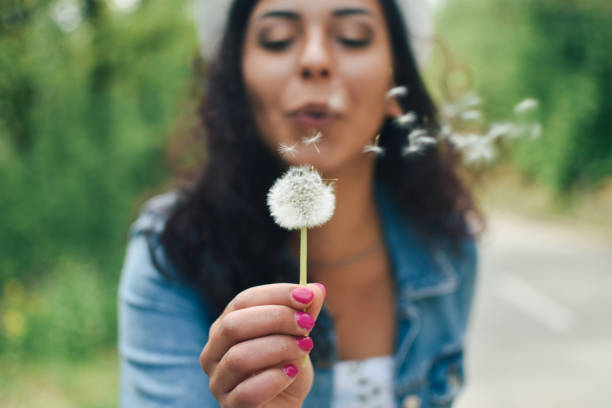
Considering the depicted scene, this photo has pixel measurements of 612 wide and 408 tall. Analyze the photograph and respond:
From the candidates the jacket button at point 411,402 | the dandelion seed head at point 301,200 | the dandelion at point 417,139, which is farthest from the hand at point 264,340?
the jacket button at point 411,402

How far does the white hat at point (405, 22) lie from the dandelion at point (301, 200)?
989 millimetres

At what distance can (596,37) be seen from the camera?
10.5 m

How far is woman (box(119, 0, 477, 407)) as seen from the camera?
36.0 inches

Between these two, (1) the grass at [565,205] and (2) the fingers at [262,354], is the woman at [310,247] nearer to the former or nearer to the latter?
(2) the fingers at [262,354]

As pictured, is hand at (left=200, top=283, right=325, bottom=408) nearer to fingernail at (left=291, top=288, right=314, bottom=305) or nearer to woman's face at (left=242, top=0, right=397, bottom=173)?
fingernail at (left=291, top=288, right=314, bottom=305)

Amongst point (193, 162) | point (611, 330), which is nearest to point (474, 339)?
point (611, 330)

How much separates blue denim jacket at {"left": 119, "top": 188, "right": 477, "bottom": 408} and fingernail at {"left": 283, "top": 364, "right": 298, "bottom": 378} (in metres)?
0.56

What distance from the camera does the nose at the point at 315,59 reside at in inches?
49.3

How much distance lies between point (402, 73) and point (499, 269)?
7914mm

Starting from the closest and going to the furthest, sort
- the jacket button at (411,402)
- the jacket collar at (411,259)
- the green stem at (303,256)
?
the green stem at (303,256)
the jacket button at (411,402)
the jacket collar at (411,259)

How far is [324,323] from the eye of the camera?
164 centimetres

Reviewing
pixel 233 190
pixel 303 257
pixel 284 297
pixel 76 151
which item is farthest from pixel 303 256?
pixel 76 151

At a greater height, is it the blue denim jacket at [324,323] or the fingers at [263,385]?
the fingers at [263,385]

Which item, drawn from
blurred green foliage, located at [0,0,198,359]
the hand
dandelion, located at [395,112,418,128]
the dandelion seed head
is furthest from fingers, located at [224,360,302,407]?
blurred green foliage, located at [0,0,198,359]
